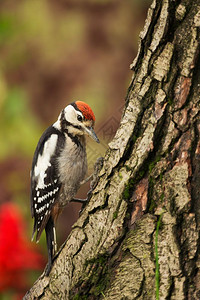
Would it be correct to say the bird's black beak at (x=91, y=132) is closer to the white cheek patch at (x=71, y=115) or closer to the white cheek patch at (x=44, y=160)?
the white cheek patch at (x=71, y=115)

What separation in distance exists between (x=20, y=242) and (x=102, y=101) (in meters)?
2.92

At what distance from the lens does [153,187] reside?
2137 millimetres

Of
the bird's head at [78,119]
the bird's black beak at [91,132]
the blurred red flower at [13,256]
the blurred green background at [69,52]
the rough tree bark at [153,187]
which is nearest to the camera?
the rough tree bark at [153,187]

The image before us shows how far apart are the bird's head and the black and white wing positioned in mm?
101

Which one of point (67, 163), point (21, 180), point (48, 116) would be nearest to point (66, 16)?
point (48, 116)

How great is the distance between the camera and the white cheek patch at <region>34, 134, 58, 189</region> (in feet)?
11.2

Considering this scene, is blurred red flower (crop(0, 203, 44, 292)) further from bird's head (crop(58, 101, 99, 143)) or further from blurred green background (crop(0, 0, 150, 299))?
blurred green background (crop(0, 0, 150, 299))

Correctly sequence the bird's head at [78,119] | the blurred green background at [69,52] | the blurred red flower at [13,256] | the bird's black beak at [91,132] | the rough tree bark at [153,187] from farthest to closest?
1. the blurred green background at [69,52]
2. the blurred red flower at [13,256]
3. the bird's head at [78,119]
4. the bird's black beak at [91,132]
5. the rough tree bark at [153,187]

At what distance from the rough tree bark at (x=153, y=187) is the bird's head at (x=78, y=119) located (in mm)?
1038

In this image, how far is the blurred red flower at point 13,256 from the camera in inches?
144

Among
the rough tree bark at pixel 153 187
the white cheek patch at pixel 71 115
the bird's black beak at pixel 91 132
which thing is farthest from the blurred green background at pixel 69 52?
the rough tree bark at pixel 153 187

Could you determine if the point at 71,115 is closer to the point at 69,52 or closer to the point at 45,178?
the point at 45,178

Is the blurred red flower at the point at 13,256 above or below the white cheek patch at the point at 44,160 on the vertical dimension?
below

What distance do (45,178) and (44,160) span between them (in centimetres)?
14
